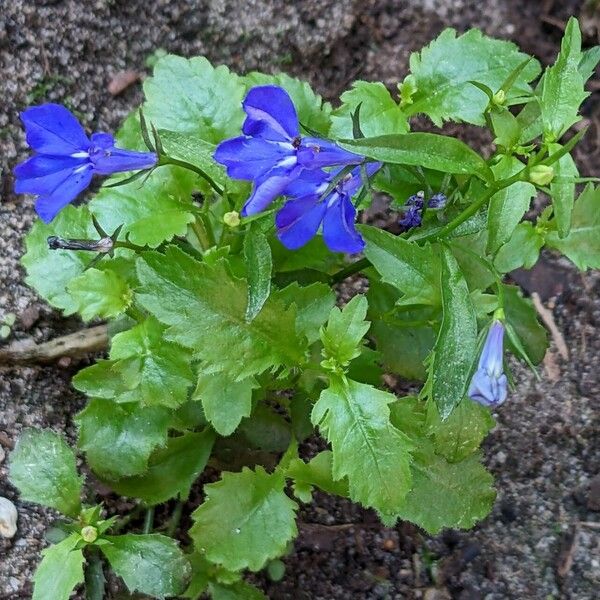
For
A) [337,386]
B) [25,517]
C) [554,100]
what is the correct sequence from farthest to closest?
[25,517] < [337,386] < [554,100]

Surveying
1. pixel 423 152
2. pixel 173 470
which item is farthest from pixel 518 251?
pixel 173 470

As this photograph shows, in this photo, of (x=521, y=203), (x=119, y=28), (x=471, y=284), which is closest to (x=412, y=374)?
(x=471, y=284)

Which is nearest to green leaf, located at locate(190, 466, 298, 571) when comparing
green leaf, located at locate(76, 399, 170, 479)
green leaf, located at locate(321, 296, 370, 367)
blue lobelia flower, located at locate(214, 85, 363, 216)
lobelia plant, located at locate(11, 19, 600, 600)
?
lobelia plant, located at locate(11, 19, 600, 600)

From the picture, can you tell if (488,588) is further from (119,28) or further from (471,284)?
(119,28)

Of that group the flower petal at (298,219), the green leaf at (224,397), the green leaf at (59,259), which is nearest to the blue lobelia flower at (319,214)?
→ the flower petal at (298,219)

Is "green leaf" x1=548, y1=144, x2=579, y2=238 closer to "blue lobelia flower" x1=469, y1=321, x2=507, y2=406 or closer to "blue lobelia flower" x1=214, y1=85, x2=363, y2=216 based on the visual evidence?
"blue lobelia flower" x1=469, y1=321, x2=507, y2=406
